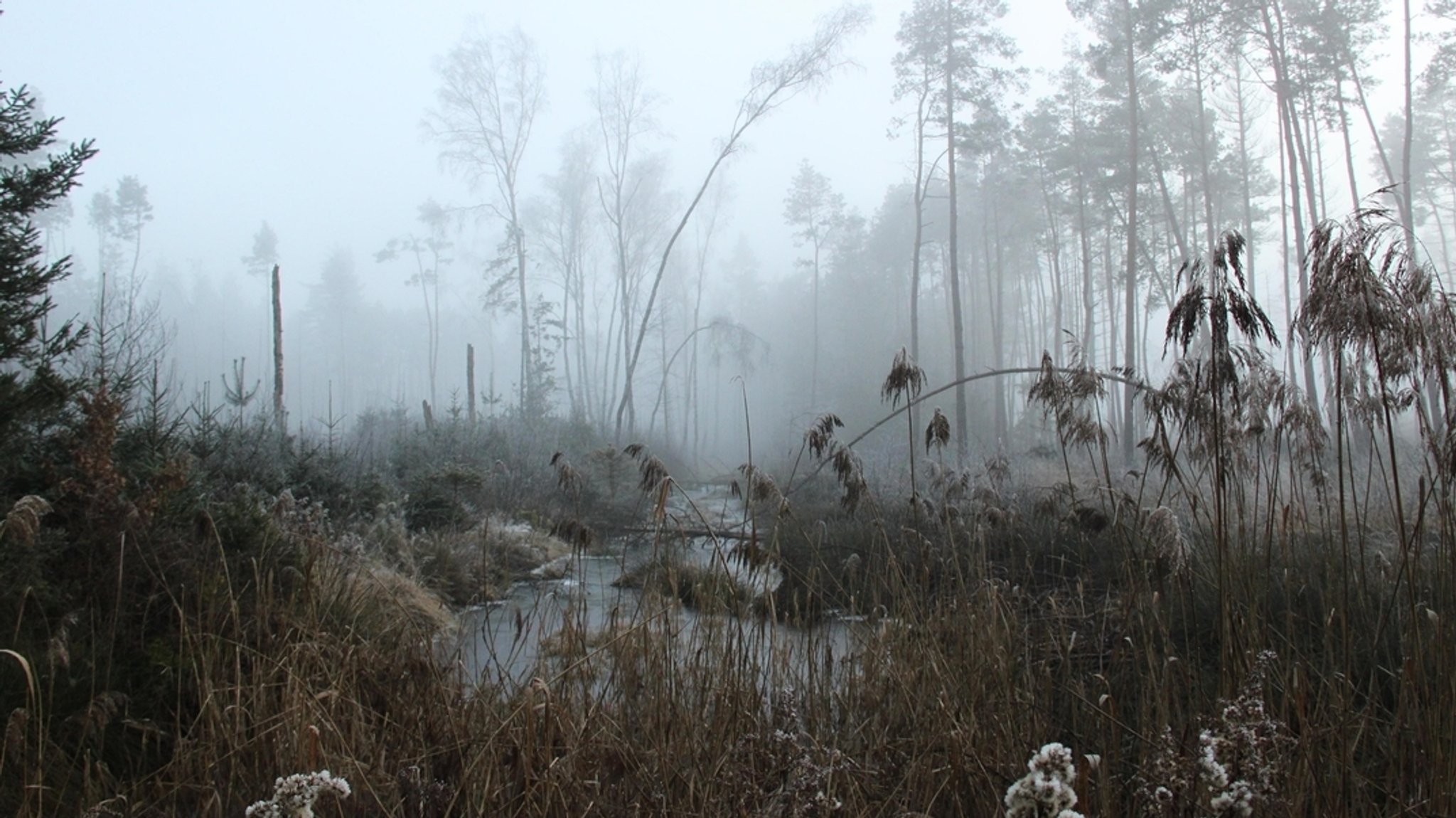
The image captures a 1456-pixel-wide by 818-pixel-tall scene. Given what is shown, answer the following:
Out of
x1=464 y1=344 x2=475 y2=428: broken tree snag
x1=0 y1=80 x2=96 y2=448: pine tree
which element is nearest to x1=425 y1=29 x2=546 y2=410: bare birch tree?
x1=464 y1=344 x2=475 y2=428: broken tree snag

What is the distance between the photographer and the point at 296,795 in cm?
92

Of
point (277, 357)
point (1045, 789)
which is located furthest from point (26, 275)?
point (277, 357)

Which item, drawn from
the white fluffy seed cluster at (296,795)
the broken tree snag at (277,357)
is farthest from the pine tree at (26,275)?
the broken tree snag at (277,357)

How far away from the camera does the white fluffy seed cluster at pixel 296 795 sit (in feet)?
2.96

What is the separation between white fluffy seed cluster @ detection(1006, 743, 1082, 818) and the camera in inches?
30.8

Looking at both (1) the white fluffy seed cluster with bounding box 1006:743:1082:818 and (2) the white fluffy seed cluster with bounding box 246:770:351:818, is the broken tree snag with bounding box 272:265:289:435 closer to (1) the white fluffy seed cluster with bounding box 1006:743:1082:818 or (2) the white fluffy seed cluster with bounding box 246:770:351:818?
(2) the white fluffy seed cluster with bounding box 246:770:351:818

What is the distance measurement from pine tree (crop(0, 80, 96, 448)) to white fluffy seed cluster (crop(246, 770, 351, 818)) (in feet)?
9.45

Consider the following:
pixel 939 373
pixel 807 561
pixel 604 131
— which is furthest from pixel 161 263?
pixel 807 561

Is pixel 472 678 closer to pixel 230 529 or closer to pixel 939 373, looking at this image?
pixel 230 529

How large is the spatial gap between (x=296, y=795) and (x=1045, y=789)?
32.8 inches

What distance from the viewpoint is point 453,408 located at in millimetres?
16281

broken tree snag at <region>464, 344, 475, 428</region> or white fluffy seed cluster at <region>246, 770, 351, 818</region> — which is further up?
broken tree snag at <region>464, 344, 475, 428</region>

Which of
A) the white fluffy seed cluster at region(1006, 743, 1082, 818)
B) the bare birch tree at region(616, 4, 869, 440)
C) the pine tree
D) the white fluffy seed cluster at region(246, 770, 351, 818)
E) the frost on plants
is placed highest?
the bare birch tree at region(616, 4, 869, 440)

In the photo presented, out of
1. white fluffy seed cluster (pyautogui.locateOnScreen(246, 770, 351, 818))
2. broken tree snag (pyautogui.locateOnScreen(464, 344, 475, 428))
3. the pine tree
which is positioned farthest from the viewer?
broken tree snag (pyautogui.locateOnScreen(464, 344, 475, 428))
